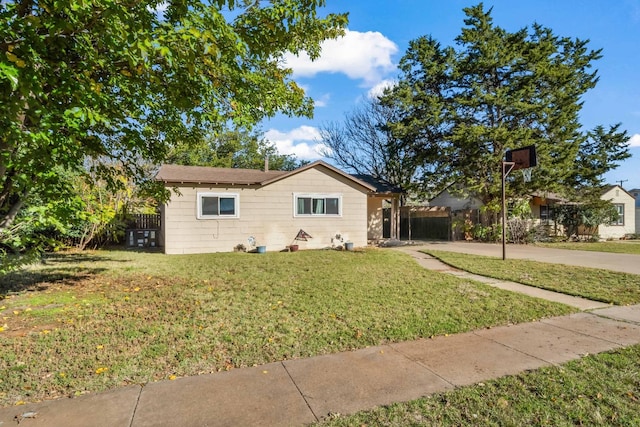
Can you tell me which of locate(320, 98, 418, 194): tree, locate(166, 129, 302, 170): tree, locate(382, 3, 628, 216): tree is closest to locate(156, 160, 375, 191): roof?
locate(382, 3, 628, 216): tree

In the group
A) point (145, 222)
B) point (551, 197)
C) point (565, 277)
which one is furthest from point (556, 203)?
point (145, 222)

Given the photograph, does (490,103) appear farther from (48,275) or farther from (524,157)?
(48,275)

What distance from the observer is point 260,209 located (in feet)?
A: 47.6

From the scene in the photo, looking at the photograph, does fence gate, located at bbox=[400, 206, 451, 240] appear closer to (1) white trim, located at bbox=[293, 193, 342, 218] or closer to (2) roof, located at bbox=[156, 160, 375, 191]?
(1) white trim, located at bbox=[293, 193, 342, 218]

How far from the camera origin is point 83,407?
283 cm

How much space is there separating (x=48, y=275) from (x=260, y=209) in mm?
7542

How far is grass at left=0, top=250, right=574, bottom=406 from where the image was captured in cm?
354

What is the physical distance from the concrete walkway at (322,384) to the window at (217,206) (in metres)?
10.9

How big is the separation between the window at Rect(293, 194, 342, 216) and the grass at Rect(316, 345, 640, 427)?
1221 cm

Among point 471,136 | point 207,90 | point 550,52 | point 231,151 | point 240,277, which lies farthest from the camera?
point 231,151

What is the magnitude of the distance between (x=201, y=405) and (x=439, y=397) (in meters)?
2.00

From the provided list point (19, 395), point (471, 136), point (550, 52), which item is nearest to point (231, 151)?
point (471, 136)

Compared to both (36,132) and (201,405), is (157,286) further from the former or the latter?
(201,405)

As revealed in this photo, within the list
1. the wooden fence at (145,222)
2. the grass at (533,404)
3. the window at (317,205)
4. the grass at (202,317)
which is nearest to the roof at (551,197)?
the window at (317,205)
